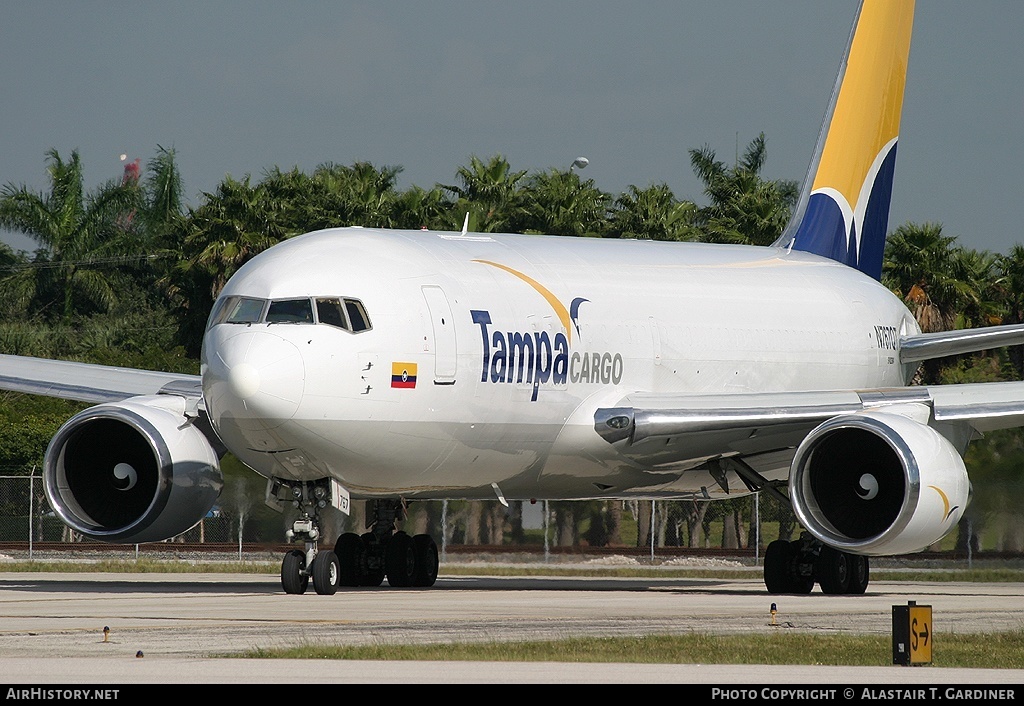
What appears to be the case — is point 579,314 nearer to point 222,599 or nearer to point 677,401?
point 677,401

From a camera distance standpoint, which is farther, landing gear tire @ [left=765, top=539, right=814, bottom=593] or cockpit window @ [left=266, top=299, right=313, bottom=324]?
landing gear tire @ [left=765, top=539, right=814, bottom=593]

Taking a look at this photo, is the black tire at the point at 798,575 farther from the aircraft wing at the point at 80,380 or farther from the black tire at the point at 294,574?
the aircraft wing at the point at 80,380

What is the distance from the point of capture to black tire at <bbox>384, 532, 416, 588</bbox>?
22359mm

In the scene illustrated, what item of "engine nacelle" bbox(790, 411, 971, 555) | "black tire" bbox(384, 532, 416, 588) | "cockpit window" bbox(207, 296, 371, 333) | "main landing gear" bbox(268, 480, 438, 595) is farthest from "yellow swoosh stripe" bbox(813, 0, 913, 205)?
"cockpit window" bbox(207, 296, 371, 333)

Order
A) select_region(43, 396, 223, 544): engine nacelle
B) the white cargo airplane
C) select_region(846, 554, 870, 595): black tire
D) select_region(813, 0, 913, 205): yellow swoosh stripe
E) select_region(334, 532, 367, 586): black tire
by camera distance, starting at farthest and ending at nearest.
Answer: select_region(813, 0, 913, 205): yellow swoosh stripe < select_region(846, 554, 870, 595): black tire < select_region(334, 532, 367, 586): black tire < select_region(43, 396, 223, 544): engine nacelle < the white cargo airplane

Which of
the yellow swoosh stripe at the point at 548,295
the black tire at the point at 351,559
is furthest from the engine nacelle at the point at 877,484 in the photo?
the black tire at the point at 351,559

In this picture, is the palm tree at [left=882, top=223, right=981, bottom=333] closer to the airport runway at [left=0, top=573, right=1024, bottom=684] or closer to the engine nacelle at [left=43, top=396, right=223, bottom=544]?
the airport runway at [left=0, top=573, right=1024, bottom=684]

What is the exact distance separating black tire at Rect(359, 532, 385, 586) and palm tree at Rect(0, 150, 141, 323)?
140 feet

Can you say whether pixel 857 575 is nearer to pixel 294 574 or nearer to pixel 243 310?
pixel 294 574

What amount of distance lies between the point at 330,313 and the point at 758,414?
5.50 m

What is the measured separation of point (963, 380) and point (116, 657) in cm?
3370

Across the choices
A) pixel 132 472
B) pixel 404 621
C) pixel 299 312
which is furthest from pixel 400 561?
pixel 404 621

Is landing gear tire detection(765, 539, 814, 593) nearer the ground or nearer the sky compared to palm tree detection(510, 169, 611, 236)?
nearer the ground

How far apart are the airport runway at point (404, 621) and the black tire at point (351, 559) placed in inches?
34.1
